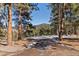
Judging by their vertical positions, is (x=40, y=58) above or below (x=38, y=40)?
below

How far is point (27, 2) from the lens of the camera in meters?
2.19

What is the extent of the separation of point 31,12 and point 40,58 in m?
0.50

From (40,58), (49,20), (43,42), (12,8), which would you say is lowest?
(40,58)

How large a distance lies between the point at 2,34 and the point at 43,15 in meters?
0.48

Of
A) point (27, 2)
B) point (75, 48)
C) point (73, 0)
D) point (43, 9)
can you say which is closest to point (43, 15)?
point (43, 9)

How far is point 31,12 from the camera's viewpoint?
7.22 ft

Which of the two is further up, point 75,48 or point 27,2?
point 27,2

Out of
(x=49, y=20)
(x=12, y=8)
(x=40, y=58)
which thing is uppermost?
(x=12, y=8)

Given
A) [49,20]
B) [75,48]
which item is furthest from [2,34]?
[75,48]

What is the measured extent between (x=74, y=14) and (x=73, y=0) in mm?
150

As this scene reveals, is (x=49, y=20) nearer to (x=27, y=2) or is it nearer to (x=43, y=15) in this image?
(x=43, y=15)

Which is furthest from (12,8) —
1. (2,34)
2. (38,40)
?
(38,40)

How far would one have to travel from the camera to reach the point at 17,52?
7.22 feet

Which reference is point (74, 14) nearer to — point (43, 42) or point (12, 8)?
point (43, 42)
